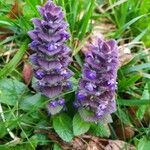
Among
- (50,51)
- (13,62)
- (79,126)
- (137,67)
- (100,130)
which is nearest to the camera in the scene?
(50,51)

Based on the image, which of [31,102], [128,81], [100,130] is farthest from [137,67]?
[31,102]

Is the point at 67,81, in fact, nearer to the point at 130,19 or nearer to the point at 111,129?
the point at 111,129

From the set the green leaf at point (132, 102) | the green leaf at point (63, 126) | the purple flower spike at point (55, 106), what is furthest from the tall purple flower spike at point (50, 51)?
the green leaf at point (132, 102)

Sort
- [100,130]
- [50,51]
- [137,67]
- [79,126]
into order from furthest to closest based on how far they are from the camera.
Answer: [137,67] → [100,130] → [79,126] → [50,51]

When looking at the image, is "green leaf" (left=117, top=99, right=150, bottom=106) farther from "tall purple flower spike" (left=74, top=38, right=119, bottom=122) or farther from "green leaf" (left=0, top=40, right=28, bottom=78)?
"green leaf" (left=0, top=40, right=28, bottom=78)

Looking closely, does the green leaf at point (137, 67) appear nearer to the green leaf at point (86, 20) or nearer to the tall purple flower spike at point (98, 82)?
the green leaf at point (86, 20)

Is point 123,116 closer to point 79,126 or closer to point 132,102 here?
point 132,102
